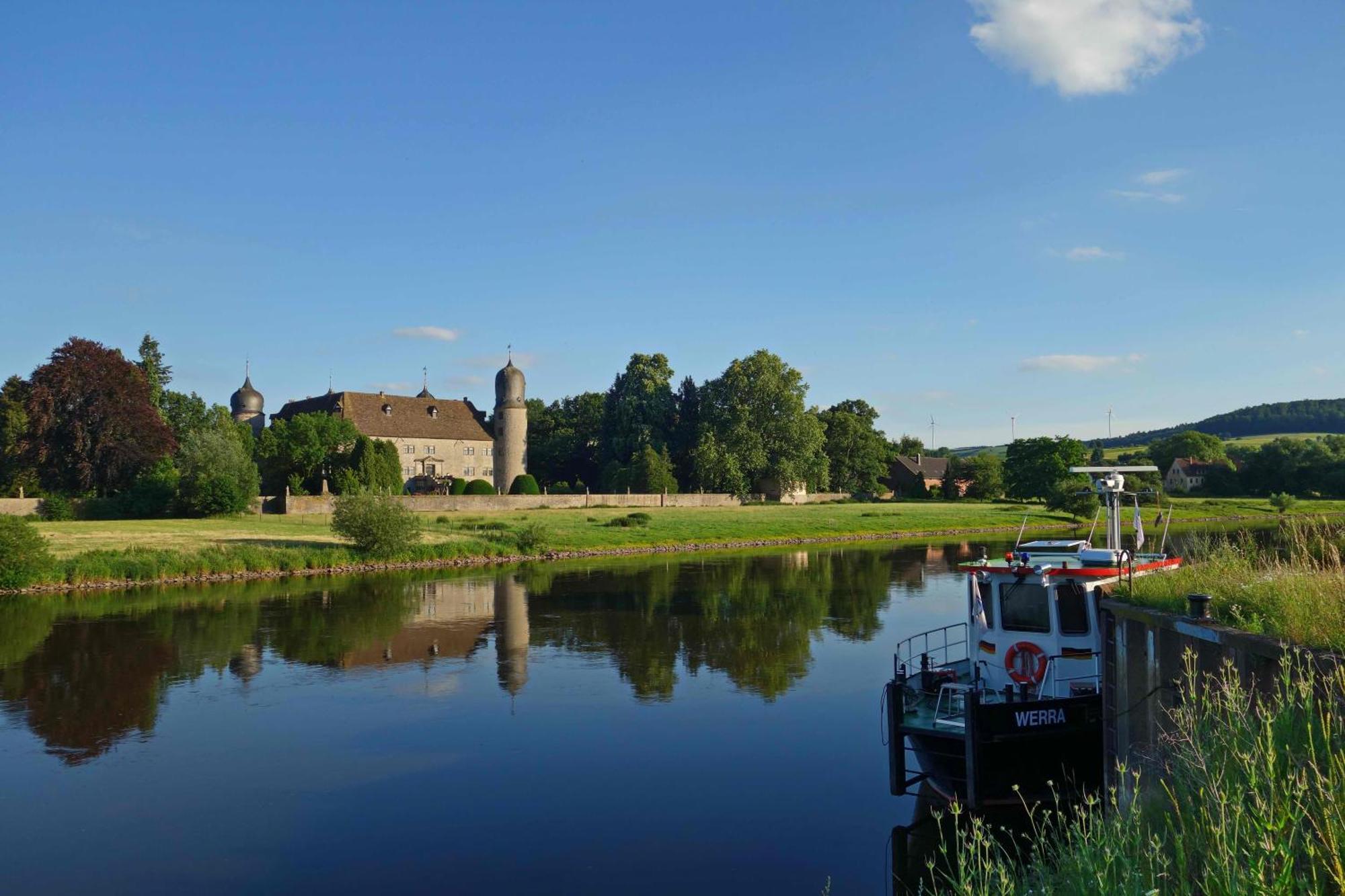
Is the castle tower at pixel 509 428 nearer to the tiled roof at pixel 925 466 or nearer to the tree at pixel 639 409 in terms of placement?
the tree at pixel 639 409

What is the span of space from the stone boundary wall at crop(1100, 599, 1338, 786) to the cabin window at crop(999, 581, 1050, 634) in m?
1.01

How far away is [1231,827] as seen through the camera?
5.47 metres

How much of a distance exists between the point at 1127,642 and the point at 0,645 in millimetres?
27845

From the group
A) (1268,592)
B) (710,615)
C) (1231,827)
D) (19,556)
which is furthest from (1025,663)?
(19,556)

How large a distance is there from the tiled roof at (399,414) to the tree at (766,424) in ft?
81.3

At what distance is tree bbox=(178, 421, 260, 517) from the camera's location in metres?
55.1

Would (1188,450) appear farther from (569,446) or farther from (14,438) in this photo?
(14,438)

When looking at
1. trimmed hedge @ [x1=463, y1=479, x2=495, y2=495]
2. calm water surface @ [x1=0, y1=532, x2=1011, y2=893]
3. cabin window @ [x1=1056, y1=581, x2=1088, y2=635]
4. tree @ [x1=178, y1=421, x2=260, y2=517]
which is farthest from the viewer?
trimmed hedge @ [x1=463, y1=479, x2=495, y2=495]

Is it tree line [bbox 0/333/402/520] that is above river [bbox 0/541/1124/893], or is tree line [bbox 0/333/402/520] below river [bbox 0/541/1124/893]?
above

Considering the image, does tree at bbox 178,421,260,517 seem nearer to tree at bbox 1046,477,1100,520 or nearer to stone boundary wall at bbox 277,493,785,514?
stone boundary wall at bbox 277,493,785,514

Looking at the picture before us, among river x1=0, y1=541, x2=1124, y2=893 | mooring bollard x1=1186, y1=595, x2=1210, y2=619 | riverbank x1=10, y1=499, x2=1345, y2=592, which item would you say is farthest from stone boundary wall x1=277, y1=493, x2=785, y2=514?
mooring bollard x1=1186, y1=595, x2=1210, y2=619

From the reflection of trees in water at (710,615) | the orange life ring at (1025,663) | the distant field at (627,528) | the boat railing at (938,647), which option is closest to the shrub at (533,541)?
the distant field at (627,528)

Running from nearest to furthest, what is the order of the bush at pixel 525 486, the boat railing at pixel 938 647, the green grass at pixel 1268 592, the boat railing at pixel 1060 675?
the green grass at pixel 1268 592, the boat railing at pixel 1060 675, the boat railing at pixel 938 647, the bush at pixel 525 486

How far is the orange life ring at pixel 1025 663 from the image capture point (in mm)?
14344
